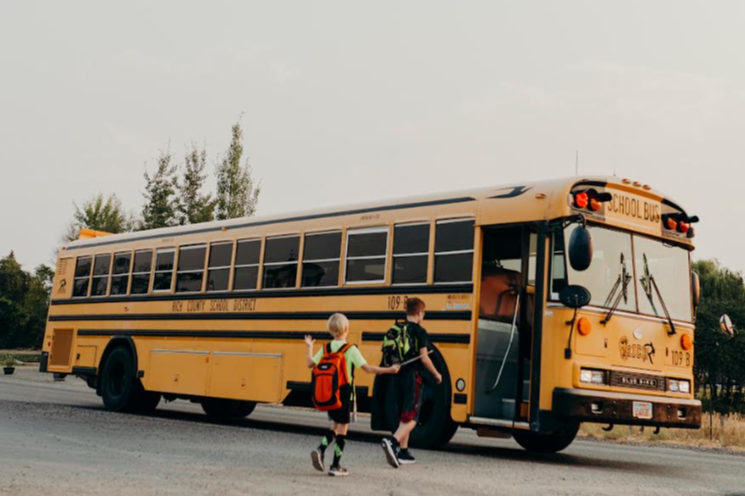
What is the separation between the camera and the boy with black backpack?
9.05 m

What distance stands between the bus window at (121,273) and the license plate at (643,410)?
9653mm

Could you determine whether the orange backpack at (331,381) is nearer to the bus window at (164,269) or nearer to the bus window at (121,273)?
the bus window at (164,269)

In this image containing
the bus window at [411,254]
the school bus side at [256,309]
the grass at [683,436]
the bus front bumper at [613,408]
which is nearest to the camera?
the bus front bumper at [613,408]

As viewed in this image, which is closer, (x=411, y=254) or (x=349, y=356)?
(x=349, y=356)

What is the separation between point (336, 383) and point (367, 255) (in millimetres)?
4544

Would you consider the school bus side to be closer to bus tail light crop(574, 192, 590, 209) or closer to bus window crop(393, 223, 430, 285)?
bus window crop(393, 223, 430, 285)

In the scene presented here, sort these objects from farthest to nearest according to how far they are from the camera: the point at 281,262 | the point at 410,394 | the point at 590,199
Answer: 1. the point at 281,262
2. the point at 590,199
3. the point at 410,394

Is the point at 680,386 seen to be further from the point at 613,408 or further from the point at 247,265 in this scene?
the point at 247,265

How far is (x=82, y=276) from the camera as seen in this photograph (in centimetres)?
1820

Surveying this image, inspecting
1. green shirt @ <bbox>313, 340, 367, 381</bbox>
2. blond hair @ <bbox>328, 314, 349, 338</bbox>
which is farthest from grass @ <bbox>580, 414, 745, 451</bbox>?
blond hair @ <bbox>328, 314, 349, 338</bbox>

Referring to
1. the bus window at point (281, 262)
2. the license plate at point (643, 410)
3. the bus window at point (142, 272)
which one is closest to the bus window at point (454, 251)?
the license plate at point (643, 410)

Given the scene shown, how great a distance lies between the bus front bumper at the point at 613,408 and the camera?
32.8 ft

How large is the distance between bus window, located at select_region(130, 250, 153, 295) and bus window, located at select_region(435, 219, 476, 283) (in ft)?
21.9

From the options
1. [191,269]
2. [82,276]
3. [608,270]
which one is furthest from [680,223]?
[82,276]
